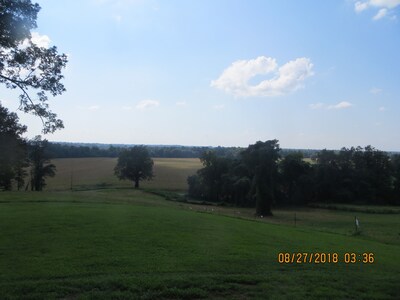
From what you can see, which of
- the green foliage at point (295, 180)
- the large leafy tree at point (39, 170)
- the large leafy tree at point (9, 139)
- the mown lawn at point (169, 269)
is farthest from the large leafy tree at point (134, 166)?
the mown lawn at point (169, 269)

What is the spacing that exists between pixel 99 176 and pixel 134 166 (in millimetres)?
10791

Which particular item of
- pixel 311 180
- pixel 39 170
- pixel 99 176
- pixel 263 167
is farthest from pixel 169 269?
pixel 99 176

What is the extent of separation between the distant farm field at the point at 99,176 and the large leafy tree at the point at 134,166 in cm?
219

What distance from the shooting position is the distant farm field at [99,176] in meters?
86.0

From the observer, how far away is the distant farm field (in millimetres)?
86000

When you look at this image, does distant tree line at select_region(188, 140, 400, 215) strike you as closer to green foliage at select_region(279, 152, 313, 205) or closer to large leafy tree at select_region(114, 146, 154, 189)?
green foliage at select_region(279, 152, 313, 205)

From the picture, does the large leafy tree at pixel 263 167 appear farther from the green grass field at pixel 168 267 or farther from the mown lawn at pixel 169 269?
the mown lawn at pixel 169 269

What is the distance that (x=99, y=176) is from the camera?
95.4 m

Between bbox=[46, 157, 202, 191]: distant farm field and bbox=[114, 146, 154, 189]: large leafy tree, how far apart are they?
219cm

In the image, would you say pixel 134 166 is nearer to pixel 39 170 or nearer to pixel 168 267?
pixel 39 170

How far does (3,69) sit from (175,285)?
11850mm

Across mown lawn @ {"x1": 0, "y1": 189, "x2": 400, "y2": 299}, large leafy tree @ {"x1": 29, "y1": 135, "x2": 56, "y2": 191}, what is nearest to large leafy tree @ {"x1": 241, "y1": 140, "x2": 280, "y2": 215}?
large leafy tree @ {"x1": 29, "y1": 135, "x2": 56, "y2": 191}

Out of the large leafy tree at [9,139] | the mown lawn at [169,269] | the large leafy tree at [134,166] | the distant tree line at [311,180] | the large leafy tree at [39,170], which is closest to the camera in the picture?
the mown lawn at [169,269]

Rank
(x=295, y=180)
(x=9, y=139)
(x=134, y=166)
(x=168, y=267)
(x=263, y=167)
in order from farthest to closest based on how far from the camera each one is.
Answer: (x=134, y=166) → (x=295, y=180) → (x=263, y=167) → (x=9, y=139) → (x=168, y=267)
